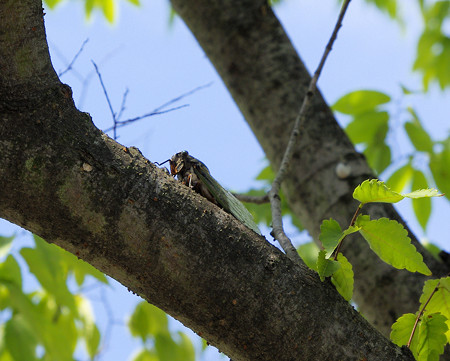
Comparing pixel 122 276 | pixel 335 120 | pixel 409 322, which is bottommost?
pixel 122 276

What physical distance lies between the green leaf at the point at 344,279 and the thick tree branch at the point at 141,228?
8 centimetres

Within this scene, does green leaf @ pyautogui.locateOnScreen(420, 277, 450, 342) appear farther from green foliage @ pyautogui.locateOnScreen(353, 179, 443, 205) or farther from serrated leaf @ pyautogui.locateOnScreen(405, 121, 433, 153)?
serrated leaf @ pyautogui.locateOnScreen(405, 121, 433, 153)

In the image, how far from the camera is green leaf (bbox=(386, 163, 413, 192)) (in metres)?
2.62

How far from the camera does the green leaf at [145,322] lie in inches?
104

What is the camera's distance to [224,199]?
130 centimetres

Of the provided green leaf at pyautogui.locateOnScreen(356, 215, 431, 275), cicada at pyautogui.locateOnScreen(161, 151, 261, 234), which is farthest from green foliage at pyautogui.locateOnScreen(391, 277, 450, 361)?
cicada at pyautogui.locateOnScreen(161, 151, 261, 234)

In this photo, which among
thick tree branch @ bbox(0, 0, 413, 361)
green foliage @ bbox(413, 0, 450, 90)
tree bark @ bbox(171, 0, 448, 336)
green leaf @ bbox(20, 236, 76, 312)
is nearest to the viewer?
thick tree branch @ bbox(0, 0, 413, 361)

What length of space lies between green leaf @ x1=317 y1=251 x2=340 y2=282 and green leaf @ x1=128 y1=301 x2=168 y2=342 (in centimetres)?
159

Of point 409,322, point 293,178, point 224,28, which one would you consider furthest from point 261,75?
point 409,322

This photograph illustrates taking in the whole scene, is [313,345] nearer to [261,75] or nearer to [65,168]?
[65,168]

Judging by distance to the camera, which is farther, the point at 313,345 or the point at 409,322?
the point at 409,322

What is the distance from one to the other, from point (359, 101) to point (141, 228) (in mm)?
1806

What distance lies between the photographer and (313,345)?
1.14m

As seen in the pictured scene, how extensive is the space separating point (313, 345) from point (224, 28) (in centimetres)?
194
